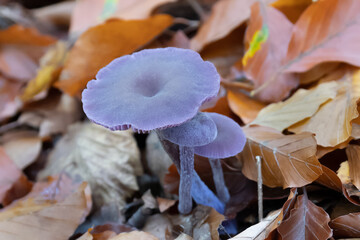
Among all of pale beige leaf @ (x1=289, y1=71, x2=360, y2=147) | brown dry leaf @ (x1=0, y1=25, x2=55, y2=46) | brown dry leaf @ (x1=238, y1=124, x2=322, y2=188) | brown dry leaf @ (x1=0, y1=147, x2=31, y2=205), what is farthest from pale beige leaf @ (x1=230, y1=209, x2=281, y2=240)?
brown dry leaf @ (x1=0, y1=25, x2=55, y2=46)

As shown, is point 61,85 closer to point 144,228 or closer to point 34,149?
point 34,149

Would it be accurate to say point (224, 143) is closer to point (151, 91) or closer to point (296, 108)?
point (151, 91)

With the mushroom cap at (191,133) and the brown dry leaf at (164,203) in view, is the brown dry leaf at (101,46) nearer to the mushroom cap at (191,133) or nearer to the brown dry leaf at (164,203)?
the brown dry leaf at (164,203)

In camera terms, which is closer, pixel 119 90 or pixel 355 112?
pixel 119 90

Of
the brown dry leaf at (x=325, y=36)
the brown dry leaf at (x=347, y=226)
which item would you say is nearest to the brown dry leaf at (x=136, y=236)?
the brown dry leaf at (x=347, y=226)

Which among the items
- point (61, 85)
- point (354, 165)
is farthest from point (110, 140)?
point (354, 165)

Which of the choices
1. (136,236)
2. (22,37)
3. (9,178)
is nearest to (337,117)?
(136,236)

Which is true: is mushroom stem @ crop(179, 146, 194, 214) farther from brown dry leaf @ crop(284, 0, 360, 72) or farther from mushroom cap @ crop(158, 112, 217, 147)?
brown dry leaf @ crop(284, 0, 360, 72)
